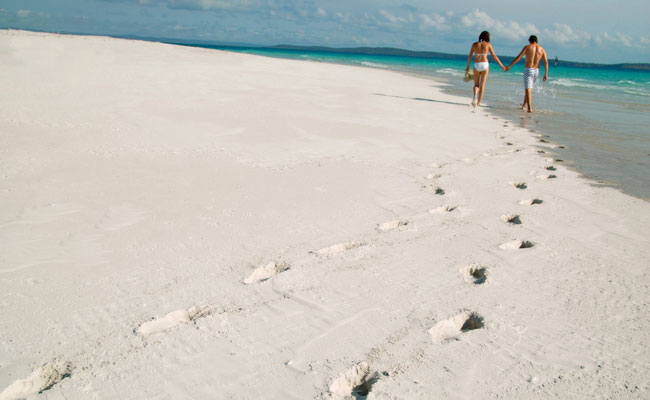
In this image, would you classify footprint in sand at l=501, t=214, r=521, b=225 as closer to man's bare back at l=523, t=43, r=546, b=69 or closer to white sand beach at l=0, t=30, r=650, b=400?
white sand beach at l=0, t=30, r=650, b=400

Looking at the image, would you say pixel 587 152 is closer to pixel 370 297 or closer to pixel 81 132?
pixel 370 297

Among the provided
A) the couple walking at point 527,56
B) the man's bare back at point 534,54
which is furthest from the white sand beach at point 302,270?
the man's bare back at point 534,54

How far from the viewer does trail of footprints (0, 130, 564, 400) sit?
5.98 feet

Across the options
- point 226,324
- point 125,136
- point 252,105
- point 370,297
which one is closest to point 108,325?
point 226,324

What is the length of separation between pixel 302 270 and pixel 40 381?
144 centimetres

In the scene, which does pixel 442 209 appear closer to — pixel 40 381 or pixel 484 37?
pixel 40 381

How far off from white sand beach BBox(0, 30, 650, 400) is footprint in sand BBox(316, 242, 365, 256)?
0.02 meters

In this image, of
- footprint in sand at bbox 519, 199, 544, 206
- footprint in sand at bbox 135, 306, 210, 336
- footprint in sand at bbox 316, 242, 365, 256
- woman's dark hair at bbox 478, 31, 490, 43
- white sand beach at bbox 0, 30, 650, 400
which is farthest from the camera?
woman's dark hair at bbox 478, 31, 490, 43

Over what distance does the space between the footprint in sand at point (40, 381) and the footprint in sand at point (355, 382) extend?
116cm

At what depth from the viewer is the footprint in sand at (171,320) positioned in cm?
216

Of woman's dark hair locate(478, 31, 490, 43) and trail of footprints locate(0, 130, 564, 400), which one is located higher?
woman's dark hair locate(478, 31, 490, 43)

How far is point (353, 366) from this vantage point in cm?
196

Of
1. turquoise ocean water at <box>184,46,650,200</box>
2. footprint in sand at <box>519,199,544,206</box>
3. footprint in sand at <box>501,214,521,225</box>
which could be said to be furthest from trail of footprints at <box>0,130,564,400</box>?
turquoise ocean water at <box>184,46,650,200</box>

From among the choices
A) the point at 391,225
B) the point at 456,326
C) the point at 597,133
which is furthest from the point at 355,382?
the point at 597,133
